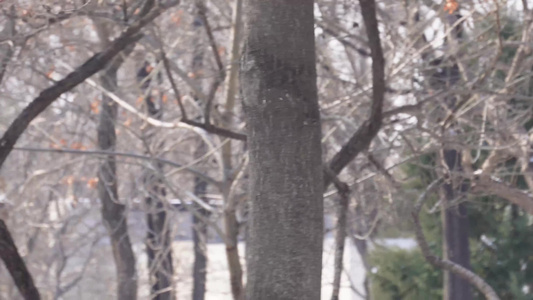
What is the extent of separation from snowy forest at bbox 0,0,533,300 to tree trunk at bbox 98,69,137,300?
31mm

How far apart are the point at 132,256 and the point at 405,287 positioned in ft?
13.7

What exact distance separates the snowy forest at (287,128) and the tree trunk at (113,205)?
1.2 inches

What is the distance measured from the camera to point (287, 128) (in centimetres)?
317

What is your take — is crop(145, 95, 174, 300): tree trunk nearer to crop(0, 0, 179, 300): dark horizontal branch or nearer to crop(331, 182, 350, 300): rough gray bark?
crop(0, 0, 179, 300): dark horizontal branch

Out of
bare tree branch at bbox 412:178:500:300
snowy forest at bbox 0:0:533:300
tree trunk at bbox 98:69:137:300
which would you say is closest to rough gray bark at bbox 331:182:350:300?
snowy forest at bbox 0:0:533:300

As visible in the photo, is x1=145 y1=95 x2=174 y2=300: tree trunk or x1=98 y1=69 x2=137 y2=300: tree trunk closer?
x1=145 y1=95 x2=174 y2=300: tree trunk

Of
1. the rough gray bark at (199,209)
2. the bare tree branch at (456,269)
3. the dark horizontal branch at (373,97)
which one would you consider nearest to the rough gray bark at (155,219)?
the rough gray bark at (199,209)

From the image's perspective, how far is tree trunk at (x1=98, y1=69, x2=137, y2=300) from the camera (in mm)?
8695

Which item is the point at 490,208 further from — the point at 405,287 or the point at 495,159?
the point at 495,159

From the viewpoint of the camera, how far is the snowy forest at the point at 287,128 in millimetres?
3219

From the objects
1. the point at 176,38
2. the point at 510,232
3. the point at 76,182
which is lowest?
the point at 510,232

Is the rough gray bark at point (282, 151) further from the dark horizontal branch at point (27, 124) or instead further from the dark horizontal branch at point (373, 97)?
the dark horizontal branch at point (27, 124)

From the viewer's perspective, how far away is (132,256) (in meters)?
10.1

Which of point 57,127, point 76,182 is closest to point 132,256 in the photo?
point 76,182
